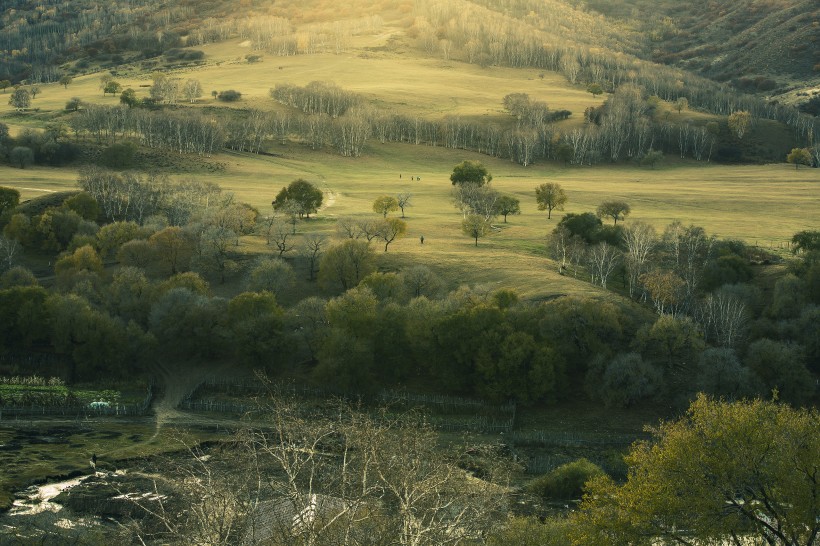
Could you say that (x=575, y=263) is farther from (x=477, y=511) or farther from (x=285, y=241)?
(x=477, y=511)

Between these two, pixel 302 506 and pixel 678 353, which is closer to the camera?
pixel 302 506

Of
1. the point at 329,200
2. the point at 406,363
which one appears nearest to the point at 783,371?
the point at 406,363

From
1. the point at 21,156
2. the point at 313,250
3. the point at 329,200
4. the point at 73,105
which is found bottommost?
the point at 313,250

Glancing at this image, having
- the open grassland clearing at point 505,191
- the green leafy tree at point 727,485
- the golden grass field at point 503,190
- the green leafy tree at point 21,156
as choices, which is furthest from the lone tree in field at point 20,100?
the green leafy tree at point 727,485

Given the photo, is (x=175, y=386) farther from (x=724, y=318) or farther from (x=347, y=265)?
(x=724, y=318)

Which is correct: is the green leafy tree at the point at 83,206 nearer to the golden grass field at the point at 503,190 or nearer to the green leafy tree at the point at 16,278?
the golden grass field at the point at 503,190

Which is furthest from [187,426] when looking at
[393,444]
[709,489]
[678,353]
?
[709,489]

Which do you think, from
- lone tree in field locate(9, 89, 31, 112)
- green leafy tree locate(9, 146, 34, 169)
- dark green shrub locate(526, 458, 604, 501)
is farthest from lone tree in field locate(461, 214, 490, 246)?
lone tree in field locate(9, 89, 31, 112)
